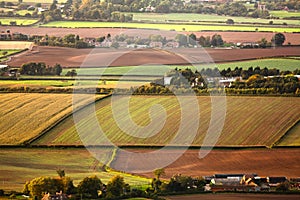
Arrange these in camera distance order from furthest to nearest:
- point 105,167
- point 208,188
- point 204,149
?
1. point 204,149
2. point 105,167
3. point 208,188

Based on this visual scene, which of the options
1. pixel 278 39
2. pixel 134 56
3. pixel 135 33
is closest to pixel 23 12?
pixel 135 33

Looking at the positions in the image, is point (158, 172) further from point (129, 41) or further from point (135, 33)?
point (135, 33)

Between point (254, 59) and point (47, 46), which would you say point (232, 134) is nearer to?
point (254, 59)

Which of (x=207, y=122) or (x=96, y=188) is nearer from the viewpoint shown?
(x=96, y=188)

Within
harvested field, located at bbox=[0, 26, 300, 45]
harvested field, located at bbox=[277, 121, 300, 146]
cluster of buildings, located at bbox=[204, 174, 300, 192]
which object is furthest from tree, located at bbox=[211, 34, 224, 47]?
cluster of buildings, located at bbox=[204, 174, 300, 192]

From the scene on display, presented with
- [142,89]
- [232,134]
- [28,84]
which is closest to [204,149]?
[232,134]

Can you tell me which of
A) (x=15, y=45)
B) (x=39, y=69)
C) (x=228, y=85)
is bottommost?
(x=15, y=45)

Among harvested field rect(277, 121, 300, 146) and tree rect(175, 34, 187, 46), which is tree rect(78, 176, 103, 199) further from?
tree rect(175, 34, 187, 46)
